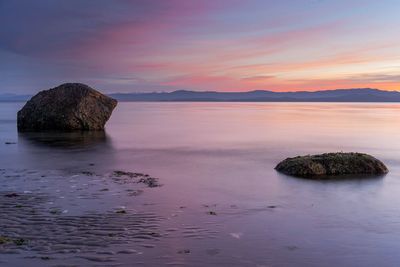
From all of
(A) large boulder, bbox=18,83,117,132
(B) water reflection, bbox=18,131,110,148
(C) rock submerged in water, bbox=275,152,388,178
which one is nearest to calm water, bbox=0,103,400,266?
(C) rock submerged in water, bbox=275,152,388,178

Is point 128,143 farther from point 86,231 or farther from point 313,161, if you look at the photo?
point 86,231

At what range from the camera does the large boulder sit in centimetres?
2625

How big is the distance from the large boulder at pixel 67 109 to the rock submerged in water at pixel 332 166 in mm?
15810

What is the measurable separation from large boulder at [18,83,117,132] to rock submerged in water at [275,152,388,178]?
1581 cm

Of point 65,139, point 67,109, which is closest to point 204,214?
point 65,139

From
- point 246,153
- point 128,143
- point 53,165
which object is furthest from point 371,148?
point 53,165

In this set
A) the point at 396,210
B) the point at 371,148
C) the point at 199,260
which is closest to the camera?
the point at 199,260

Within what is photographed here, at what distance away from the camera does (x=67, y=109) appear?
2628cm

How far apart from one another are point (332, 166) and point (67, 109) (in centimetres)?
1757

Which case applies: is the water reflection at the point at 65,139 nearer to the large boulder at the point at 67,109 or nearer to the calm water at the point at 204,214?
the large boulder at the point at 67,109

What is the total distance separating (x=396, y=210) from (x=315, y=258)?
3678 mm

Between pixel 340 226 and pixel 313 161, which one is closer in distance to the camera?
pixel 340 226

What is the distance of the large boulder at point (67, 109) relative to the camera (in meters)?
26.2

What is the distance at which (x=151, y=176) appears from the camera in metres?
12.8
